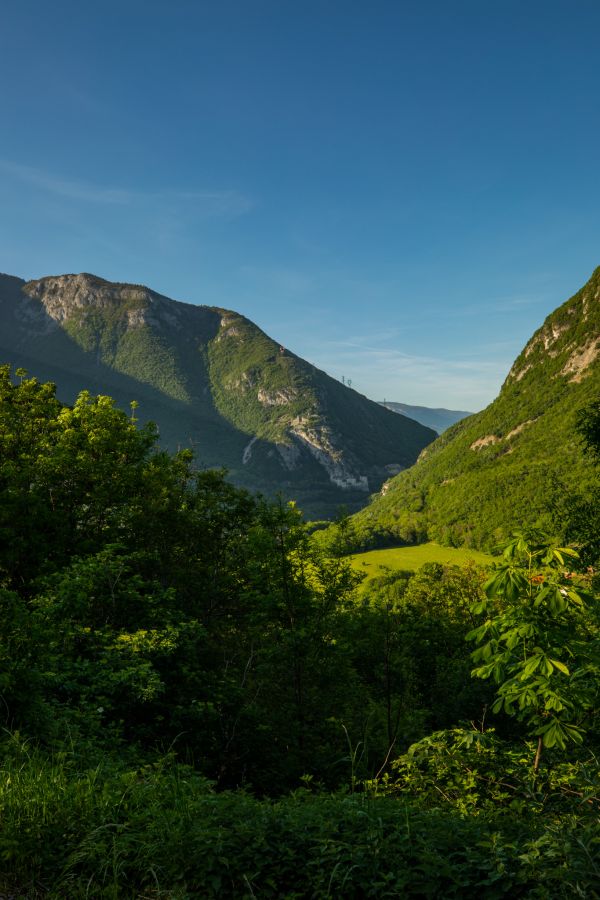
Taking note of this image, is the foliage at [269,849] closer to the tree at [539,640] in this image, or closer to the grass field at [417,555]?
the tree at [539,640]

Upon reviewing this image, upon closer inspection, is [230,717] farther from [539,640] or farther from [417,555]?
[417,555]

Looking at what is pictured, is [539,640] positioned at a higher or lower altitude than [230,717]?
higher

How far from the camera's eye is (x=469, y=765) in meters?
5.91

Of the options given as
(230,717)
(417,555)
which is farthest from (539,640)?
(417,555)

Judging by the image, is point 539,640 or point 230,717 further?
point 230,717

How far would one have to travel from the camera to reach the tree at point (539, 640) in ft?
15.7

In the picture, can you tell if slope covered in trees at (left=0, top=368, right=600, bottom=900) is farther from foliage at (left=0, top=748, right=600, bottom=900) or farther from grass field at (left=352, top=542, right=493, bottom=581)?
grass field at (left=352, top=542, right=493, bottom=581)

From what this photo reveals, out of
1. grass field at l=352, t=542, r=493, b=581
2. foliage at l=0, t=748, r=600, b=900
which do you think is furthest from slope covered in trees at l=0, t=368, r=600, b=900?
grass field at l=352, t=542, r=493, b=581

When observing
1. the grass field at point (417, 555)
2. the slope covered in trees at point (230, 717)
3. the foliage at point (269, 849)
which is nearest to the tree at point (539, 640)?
the slope covered in trees at point (230, 717)

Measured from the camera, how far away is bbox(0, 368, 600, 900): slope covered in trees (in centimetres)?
352

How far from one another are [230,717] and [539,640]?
714 centimetres

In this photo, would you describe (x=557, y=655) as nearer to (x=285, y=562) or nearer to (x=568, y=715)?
(x=568, y=715)

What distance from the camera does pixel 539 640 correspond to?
5133 mm

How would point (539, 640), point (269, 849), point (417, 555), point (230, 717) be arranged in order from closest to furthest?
point (269, 849)
point (539, 640)
point (230, 717)
point (417, 555)
